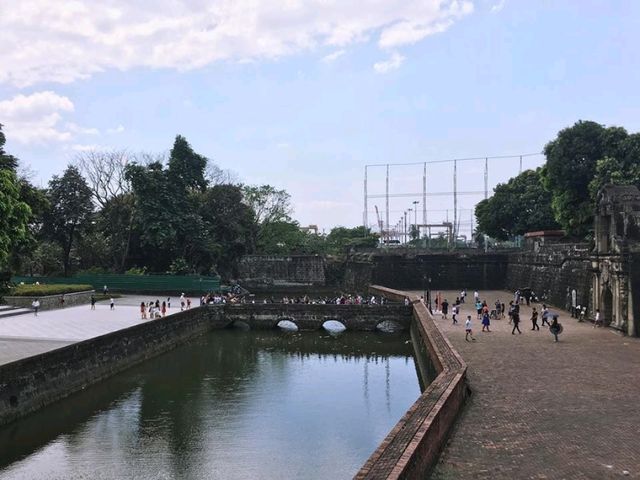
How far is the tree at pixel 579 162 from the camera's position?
3429cm

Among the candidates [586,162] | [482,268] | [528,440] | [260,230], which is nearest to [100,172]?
[260,230]

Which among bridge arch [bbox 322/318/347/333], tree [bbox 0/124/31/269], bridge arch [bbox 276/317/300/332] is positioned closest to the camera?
tree [bbox 0/124/31/269]

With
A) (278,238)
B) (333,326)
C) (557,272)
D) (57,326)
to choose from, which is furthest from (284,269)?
(57,326)

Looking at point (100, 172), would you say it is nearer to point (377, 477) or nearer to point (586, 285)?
point (586, 285)

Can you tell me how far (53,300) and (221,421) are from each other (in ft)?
55.4

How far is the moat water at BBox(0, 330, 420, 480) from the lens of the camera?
41.1ft

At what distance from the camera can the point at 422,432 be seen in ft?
29.9

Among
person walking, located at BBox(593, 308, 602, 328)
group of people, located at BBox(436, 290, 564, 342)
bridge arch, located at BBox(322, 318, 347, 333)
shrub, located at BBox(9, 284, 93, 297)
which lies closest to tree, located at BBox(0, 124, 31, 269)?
shrub, located at BBox(9, 284, 93, 297)

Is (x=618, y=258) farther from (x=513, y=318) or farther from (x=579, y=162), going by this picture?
(x=579, y=162)

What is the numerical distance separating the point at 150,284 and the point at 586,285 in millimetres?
26540

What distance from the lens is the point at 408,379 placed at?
69.4 ft

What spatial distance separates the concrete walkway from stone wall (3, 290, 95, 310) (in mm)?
542

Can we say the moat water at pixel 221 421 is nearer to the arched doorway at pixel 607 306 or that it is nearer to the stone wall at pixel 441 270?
the arched doorway at pixel 607 306

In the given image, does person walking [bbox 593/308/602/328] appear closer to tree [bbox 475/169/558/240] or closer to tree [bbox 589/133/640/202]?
tree [bbox 589/133/640/202]
